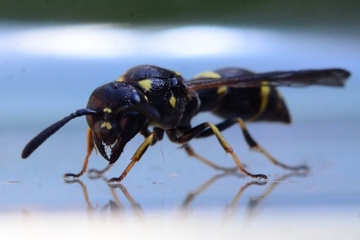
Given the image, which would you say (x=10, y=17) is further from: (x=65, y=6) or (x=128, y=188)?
(x=128, y=188)

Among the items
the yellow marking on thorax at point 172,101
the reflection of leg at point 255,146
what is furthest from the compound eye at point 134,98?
the reflection of leg at point 255,146

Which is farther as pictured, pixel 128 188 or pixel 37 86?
pixel 37 86

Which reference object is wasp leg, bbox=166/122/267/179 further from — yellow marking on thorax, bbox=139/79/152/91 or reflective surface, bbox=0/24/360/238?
yellow marking on thorax, bbox=139/79/152/91

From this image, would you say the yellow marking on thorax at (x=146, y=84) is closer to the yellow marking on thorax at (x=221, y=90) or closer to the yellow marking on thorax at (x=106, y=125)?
the yellow marking on thorax at (x=106, y=125)

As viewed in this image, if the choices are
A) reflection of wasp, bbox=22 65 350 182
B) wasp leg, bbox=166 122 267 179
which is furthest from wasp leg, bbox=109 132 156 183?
wasp leg, bbox=166 122 267 179

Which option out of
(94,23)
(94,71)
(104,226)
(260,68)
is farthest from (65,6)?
(104,226)

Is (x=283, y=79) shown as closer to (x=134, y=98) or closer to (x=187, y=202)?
(x=134, y=98)

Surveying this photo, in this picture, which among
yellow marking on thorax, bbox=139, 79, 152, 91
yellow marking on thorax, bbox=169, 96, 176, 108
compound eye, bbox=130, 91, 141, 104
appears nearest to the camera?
compound eye, bbox=130, 91, 141, 104
